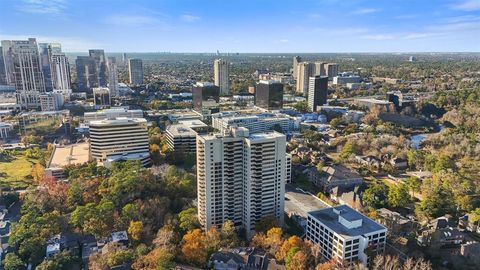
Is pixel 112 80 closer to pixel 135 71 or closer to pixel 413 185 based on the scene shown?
pixel 135 71

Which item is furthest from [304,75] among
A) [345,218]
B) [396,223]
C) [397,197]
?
[345,218]

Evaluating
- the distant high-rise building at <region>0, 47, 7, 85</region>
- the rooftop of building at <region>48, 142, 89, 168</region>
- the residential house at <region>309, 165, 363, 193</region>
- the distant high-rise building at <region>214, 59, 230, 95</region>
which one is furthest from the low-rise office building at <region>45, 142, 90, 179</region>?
the distant high-rise building at <region>0, 47, 7, 85</region>

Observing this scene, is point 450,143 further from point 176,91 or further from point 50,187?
point 176,91

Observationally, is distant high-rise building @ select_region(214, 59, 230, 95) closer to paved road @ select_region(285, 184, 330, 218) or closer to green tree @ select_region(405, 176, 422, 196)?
paved road @ select_region(285, 184, 330, 218)

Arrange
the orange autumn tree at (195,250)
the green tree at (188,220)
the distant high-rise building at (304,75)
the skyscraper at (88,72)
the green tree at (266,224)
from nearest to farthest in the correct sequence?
the orange autumn tree at (195,250) → the green tree at (266,224) → the green tree at (188,220) → the distant high-rise building at (304,75) → the skyscraper at (88,72)

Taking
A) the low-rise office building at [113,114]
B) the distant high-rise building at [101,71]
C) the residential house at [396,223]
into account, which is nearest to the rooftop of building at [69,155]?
the low-rise office building at [113,114]

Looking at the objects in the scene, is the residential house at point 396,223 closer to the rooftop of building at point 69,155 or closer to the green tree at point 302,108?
the rooftop of building at point 69,155

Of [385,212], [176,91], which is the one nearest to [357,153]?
[385,212]
